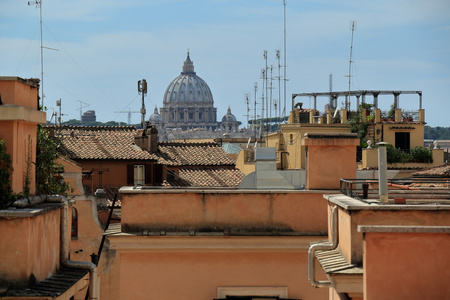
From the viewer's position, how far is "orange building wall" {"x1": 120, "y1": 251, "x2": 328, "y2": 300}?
38.1 ft

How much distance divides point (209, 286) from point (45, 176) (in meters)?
3.66

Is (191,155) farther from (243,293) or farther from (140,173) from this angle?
(243,293)

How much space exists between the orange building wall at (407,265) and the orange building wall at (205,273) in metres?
4.79

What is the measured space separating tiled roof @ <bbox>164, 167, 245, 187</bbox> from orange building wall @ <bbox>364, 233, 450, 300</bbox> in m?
21.3

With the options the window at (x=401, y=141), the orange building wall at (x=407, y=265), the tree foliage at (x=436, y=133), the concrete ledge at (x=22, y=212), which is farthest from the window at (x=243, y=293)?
the tree foliage at (x=436, y=133)

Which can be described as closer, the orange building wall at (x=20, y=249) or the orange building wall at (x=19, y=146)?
the orange building wall at (x=20, y=249)

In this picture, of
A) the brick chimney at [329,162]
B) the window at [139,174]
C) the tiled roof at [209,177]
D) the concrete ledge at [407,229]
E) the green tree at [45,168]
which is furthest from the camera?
the tiled roof at [209,177]

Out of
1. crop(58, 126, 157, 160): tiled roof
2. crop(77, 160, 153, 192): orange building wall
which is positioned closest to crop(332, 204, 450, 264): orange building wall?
crop(58, 126, 157, 160): tiled roof

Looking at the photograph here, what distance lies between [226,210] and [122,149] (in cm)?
1758

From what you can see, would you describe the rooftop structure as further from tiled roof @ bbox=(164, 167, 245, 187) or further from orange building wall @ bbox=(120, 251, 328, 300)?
tiled roof @ bbox=(164, 167, 245, 187)

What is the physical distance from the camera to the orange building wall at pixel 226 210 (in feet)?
38.8

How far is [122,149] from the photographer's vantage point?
29.2 m

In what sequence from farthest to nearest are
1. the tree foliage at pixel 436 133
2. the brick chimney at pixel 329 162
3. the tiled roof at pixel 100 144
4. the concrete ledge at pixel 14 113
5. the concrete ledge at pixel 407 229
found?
1. the tree foliage at pixel 436 133
2. the tiled roof at pixel 100 144
3. the brick chimney at pixel 329 162
4. the concrete ledge at pixel 14 113
5. the concrete ledge at pixel 407 229

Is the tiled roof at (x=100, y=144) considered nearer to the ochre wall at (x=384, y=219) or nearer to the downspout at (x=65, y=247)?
the downspout at (x=65, y=247)
